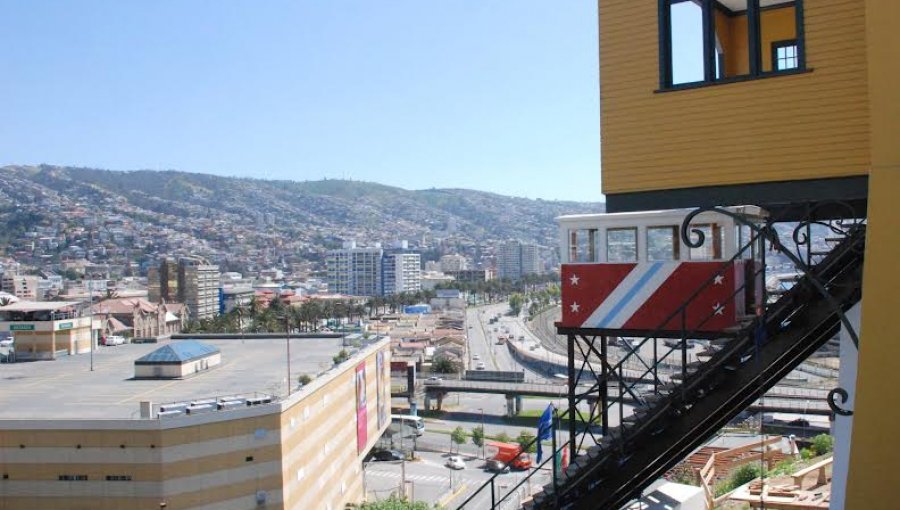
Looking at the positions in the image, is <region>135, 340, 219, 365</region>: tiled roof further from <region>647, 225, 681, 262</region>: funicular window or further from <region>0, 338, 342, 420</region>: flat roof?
<region>647, 225, 681, 262</region>: funicular window

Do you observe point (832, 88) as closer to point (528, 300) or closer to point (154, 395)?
point (154, 395)

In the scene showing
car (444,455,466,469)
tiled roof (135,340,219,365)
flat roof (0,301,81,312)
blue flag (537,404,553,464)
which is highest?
flat roof (0,301,81,312)

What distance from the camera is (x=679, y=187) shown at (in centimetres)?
573

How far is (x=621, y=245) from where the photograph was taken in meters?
6.91

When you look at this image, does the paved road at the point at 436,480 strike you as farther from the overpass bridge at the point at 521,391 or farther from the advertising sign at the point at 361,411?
the overpass bridge at the point at 521,391

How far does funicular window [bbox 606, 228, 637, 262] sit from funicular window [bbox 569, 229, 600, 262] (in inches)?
4.5

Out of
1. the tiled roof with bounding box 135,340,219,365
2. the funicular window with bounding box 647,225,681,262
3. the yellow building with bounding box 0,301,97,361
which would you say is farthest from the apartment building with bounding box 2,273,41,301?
the funicular window with bounding box 647,225,681,262

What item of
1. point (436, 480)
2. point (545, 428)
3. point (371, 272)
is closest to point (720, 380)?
point (545, 428)

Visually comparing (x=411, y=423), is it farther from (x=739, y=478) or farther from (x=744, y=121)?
(x=744, y=121)

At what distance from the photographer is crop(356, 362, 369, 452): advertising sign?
1107 inches

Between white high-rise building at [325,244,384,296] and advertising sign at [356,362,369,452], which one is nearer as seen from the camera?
advertising sign at [356,362,369,452]

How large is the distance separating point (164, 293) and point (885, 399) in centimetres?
13855

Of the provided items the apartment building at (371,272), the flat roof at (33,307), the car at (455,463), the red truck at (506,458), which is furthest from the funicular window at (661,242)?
the apartment building at (371,272)

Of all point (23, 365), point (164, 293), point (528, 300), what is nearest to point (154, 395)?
point (23, 365)
